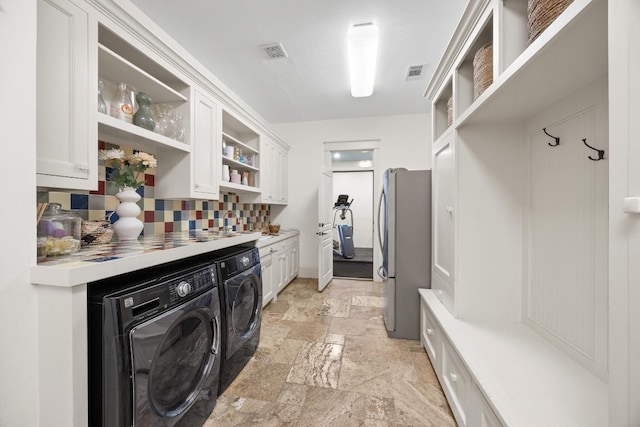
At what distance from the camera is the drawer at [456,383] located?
1253 mm

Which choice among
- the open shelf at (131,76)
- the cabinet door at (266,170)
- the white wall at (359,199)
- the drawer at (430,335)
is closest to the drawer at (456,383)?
the drawer at (430,335)

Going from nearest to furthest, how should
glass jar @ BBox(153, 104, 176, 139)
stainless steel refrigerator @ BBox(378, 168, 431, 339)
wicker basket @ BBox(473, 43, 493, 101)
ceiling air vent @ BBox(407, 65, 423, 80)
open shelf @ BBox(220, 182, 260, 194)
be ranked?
wicker basket @ BBox(473, 43, 493, 101), glass jar @ BBox(153, 104, 176, 139), stainless steel refrigerator @ BBox(378, 168, 431, 339), open shelf @ BBox(220, 182, 260, 194), ceiling air vent @ BBox(407, 65, 423, 80)

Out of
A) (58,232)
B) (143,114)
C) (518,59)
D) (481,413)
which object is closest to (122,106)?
(143,114)

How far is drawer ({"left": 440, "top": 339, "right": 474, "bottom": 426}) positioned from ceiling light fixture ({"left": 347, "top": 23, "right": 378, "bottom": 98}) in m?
2.38

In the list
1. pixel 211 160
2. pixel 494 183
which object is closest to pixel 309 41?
pixel 211 160

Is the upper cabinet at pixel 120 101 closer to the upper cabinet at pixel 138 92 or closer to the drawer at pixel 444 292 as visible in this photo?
the upper cabinet at pixel 138 92

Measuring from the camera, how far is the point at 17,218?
88 centimetres

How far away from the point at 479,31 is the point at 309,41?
1.45 m

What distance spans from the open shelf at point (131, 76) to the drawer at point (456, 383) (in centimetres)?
247

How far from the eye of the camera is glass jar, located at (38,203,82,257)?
3.59 feet

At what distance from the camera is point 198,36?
7.45 feet

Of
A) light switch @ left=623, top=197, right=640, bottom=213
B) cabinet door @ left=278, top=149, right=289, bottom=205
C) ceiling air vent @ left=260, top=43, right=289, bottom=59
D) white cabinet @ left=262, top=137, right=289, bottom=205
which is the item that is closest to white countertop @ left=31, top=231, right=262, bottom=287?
light switch @ left=623, top=197, right=640, bottom=213

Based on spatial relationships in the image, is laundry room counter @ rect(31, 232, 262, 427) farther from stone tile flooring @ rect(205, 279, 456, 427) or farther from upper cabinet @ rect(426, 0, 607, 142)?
upper cabinet @ rect(426, 0, 607, 142)

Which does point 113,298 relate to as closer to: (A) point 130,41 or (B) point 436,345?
(A) point 130,41
